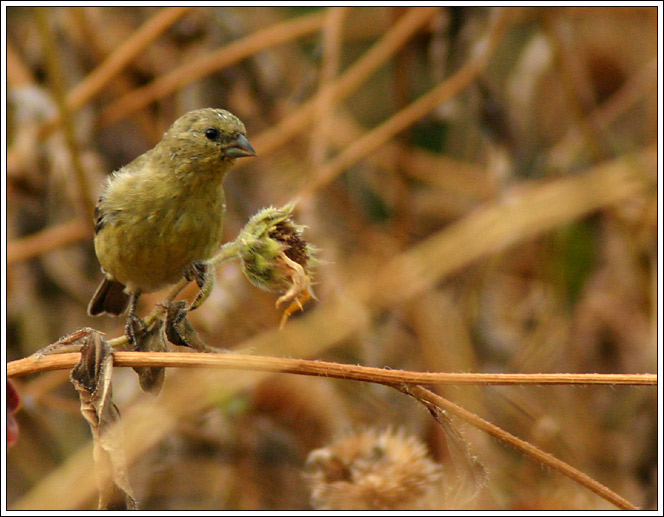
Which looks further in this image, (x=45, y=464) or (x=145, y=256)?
(x=45, y=464)

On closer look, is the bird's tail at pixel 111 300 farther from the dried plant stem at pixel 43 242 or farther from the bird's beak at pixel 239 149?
the bird's beak at pixel 239 149

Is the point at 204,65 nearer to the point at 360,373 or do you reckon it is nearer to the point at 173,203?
the point at 173,203

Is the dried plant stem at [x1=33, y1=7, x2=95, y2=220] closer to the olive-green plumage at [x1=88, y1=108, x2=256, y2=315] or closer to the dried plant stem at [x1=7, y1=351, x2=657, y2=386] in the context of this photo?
the olive-green plumage at [x1=88, y1=108, x2=256, y2=315]

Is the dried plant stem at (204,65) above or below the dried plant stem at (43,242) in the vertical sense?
above

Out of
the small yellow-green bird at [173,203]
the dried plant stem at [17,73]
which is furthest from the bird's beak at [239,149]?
the dried plant stem at [17,73]

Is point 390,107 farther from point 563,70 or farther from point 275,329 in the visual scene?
point 275,329

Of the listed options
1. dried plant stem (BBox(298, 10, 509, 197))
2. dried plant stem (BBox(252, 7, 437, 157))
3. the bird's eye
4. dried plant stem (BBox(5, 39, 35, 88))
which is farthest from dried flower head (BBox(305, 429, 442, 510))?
dried plant stem (BBox(5, 39, 35, 88))

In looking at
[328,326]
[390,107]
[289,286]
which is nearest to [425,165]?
[390,107]
